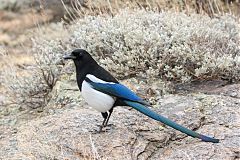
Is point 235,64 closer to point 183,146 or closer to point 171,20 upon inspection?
point 171,20

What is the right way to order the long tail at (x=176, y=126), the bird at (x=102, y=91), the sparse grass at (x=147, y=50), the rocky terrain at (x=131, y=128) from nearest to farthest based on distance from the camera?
the long tail at (x=176, y=126)
the rocky terrain at (x=131, y=128)
the bird at (x=102, y=91)
the sparse grass at (x=147, y=50)

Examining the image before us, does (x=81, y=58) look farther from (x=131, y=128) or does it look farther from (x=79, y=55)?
(x=131, y=128)

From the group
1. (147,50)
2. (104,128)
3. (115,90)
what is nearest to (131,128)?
(104,128)

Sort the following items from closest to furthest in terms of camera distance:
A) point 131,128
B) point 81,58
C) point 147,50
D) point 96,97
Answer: point 96,97
point 81,58
point 131,128
point 147,50

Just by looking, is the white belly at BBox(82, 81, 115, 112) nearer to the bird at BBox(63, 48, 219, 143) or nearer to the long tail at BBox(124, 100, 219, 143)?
the bird at BBox(63, 48, 219, 143)

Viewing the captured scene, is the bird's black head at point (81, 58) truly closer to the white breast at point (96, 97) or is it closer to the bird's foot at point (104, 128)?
the white breast at point (96, 97)

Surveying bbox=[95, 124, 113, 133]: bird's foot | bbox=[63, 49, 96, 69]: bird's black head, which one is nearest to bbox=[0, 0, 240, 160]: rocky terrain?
bbox=[95, 124, 113, 133]: bird's foot

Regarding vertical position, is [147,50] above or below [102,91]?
below

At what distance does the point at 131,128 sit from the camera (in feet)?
14.7

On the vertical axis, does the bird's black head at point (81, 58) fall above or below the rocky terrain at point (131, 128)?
above

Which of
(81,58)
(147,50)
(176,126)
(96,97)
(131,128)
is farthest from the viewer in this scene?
(147,50)

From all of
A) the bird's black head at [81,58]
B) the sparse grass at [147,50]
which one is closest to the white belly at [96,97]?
the bird's black head at [81,58]

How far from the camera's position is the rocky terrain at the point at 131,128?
4.07 metres

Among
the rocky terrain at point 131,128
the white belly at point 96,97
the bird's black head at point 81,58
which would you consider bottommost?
the rocky terrain at point 131,128
